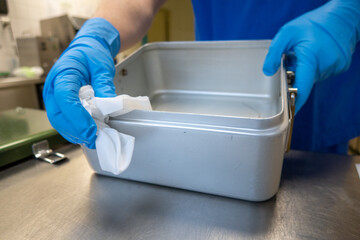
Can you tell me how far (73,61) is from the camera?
1.80 feet

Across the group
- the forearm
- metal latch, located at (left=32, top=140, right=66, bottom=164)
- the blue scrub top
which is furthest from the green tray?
the blue scrub top

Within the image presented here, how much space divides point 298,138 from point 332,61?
387 millimetres

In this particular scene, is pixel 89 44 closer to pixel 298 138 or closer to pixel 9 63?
pixel 298 138

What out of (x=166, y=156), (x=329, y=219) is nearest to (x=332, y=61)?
(x=329, y=219)

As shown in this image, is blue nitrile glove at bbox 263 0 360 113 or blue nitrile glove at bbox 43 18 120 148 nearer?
blue nitrile glove at bbox 43 18 120 148

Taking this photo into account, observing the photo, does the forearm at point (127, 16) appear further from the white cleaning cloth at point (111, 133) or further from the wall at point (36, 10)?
the wall at point (36, 10)

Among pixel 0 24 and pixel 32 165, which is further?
pixel 0 24

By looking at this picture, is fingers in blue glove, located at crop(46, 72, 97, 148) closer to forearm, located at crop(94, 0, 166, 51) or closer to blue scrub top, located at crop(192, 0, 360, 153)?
forearm, located at crop(94, 0, 166, 51)

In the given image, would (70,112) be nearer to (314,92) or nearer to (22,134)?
(22,134)

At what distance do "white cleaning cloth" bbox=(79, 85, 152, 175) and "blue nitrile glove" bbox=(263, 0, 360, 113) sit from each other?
0.42 metres

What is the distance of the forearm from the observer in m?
0.81

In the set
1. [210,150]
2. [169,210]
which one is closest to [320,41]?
[210,150]

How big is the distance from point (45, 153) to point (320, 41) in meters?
0.84

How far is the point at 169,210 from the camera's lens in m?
0.48
